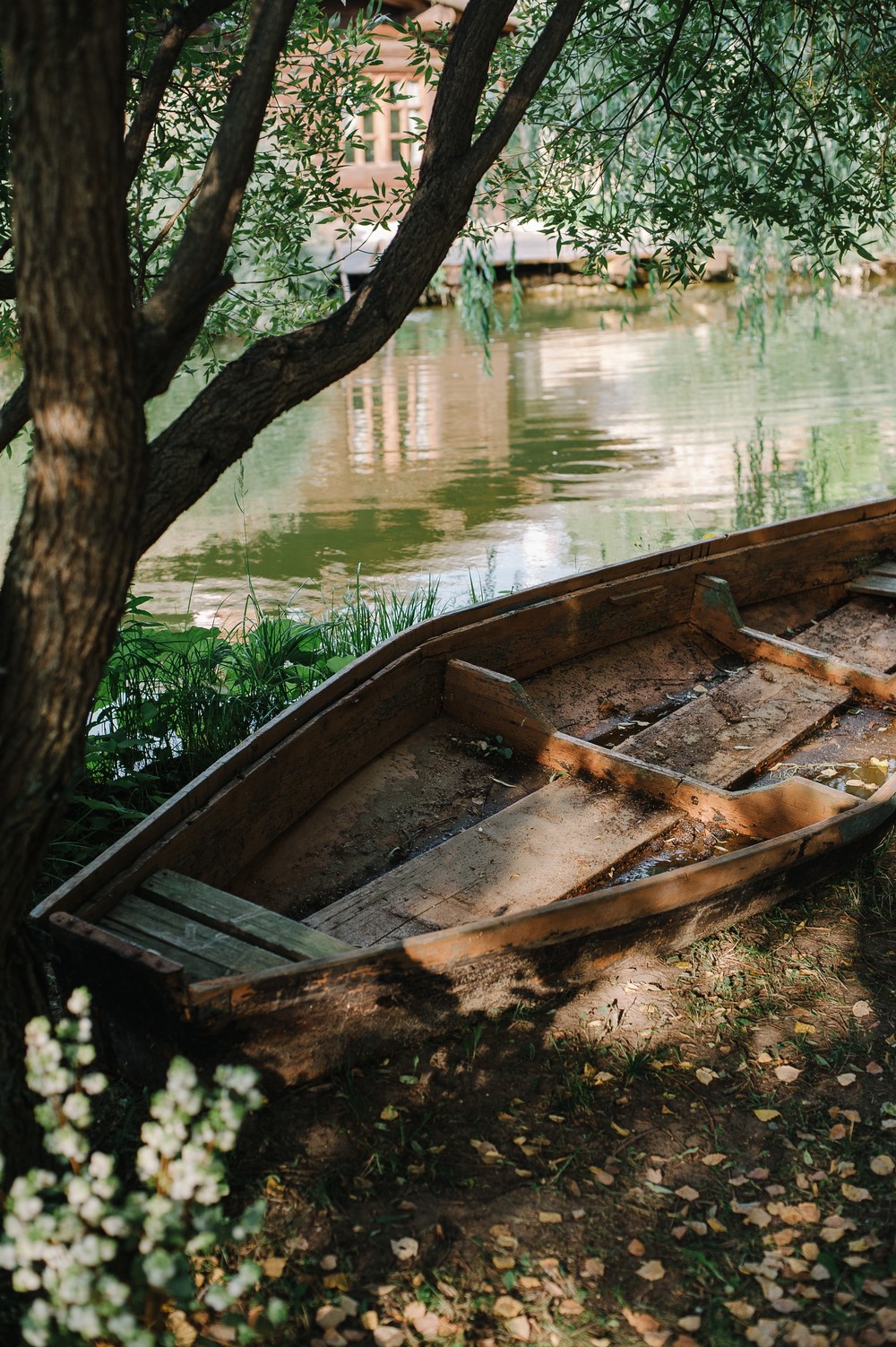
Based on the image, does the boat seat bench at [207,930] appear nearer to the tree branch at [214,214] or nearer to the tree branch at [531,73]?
the tree branch at [214,214]

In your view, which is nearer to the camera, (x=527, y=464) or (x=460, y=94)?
(x=460, y=94)

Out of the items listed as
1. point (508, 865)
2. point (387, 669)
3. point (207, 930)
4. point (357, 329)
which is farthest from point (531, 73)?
point (207, 930)

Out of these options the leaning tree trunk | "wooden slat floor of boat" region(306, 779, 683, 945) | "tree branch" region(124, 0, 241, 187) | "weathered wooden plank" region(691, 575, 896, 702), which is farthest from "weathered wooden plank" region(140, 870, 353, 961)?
"weathered wooden plank" region(691, 575, 896, 702)

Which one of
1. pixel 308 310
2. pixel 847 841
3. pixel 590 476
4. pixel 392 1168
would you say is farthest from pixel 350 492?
pixel 392 1168

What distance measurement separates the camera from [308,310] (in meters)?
5.55

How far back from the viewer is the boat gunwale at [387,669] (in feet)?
10.2

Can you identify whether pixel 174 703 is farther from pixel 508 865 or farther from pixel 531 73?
pixel 531 73

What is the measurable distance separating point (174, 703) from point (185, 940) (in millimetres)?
2316

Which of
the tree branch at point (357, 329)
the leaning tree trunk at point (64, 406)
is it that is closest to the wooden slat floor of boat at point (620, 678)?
the tree branch at point (357, 329)

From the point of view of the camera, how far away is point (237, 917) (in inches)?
124

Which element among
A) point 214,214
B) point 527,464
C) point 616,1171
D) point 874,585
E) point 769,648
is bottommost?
point 616,1171

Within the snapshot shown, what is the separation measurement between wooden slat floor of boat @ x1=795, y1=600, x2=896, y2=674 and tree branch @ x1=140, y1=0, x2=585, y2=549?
3082 mm

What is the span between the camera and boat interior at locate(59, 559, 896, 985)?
3.20m

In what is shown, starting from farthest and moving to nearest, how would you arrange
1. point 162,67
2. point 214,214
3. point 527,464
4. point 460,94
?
point 527,464 < point 162,67 < point 460,94 < point 214,214
